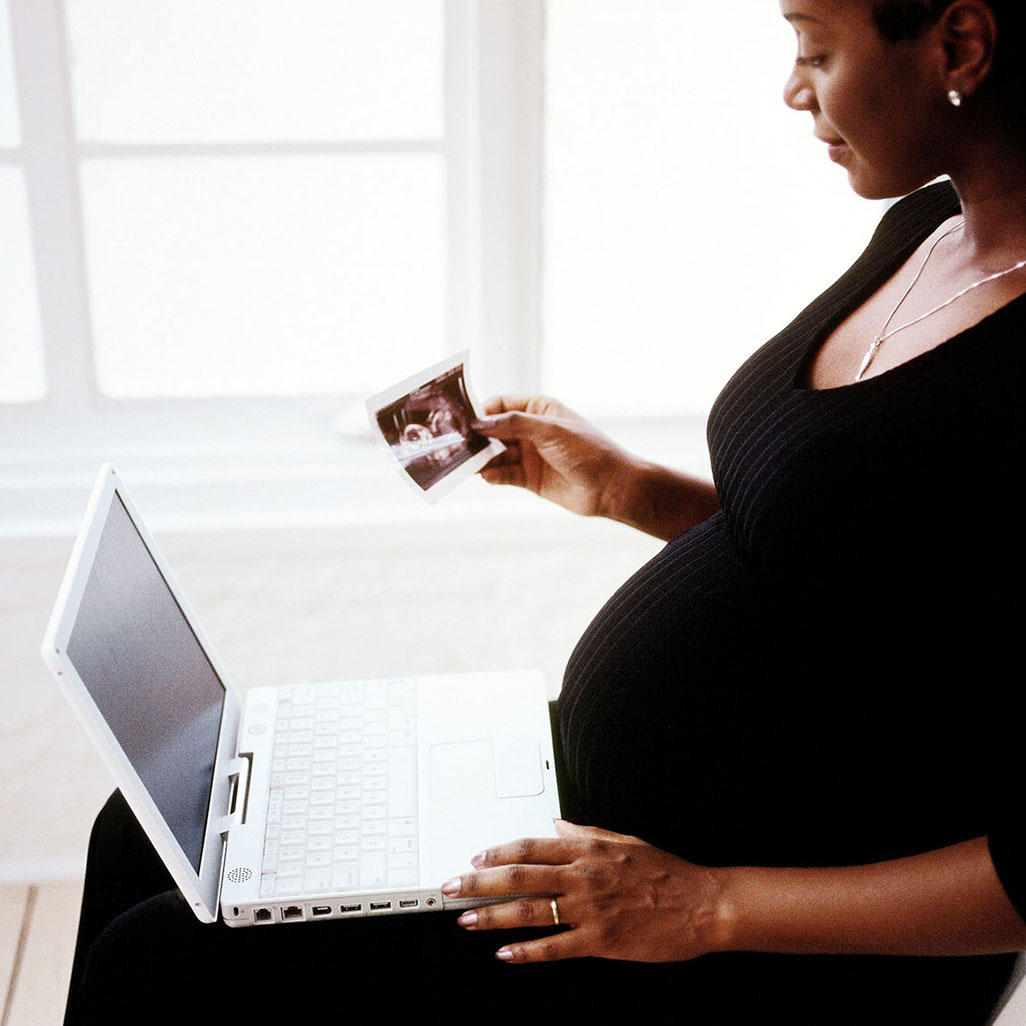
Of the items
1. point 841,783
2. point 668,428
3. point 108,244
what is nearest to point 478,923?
Result: point 841,783

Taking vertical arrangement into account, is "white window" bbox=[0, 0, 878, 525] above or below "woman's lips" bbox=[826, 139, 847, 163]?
above

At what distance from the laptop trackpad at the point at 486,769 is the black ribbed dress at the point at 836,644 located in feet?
0.21

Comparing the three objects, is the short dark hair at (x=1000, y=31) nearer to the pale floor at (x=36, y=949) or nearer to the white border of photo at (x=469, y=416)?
the white border of photo at (x=469, y=416)

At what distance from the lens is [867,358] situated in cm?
90

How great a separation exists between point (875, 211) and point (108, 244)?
1238 millimetres

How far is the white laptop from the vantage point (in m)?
0.84

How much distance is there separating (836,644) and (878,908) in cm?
19

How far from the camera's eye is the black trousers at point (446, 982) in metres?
0.86

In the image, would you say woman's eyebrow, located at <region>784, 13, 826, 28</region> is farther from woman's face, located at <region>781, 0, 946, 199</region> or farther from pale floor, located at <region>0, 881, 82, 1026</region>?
pale floor, located at <region>0, 881, 82, 1026</region>

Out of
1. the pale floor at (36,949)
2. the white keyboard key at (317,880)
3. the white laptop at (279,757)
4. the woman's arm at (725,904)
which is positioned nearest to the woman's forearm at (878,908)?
the woman's arm at (725,904)

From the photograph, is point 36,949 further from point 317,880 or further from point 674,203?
point 674,203

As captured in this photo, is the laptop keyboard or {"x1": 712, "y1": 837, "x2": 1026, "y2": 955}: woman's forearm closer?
{"x1": 712, "y1": 837, "x2": 1026, "y2": 955}: woman's forearm

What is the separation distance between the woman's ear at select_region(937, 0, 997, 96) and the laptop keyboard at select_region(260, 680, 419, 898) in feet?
2.45

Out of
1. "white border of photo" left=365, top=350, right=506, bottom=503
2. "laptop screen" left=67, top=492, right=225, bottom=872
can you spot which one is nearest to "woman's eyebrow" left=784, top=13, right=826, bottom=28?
"white border of photo" left=365, top=350, right=506, bottom=503
